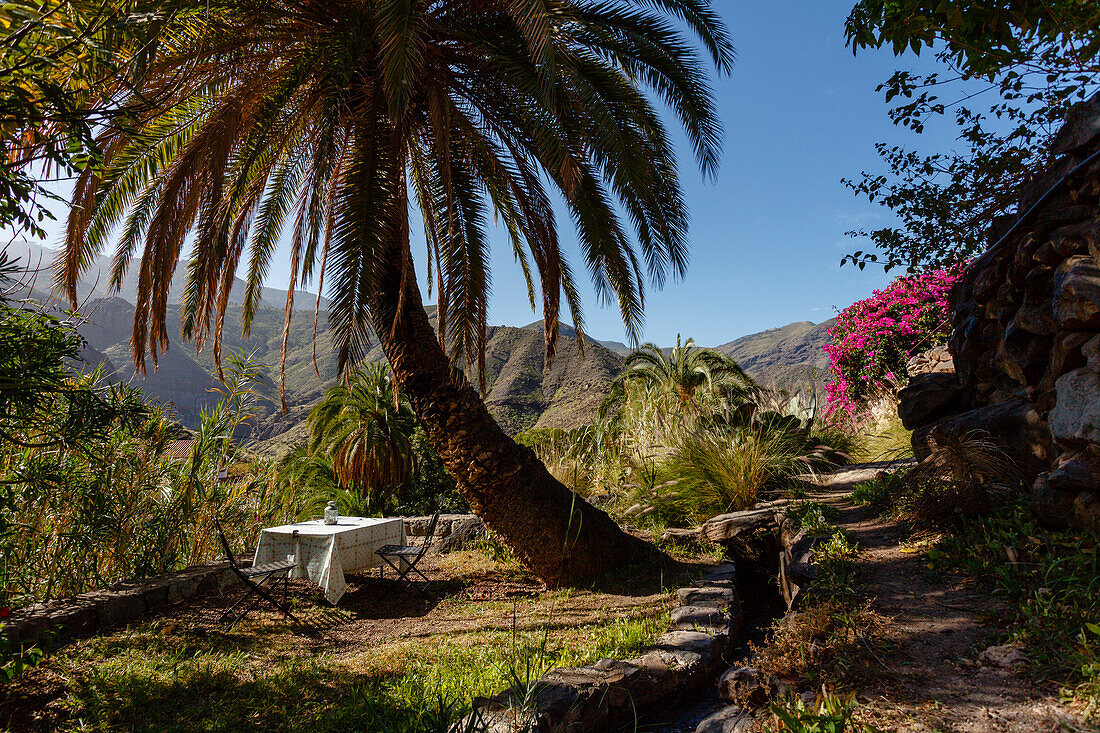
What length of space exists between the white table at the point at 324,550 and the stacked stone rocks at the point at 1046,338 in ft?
17.7

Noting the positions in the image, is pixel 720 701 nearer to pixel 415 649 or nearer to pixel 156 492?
pixel 415 649

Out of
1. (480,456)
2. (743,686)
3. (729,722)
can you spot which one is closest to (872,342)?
(480,456)

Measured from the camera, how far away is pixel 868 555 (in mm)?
4180

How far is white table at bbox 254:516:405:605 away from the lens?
4.98m

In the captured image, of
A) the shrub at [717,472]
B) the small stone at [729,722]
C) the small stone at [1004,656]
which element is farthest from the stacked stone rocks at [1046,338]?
the small stone at [729,722]

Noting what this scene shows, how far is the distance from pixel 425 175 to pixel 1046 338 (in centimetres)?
534

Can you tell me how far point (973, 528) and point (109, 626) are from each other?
21.3ft

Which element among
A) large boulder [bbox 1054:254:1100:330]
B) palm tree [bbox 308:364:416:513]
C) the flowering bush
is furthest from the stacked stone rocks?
palm tree [bbox 308:364:416:513]

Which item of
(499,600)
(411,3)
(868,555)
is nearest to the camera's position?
(411,3)

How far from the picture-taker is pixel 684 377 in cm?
972

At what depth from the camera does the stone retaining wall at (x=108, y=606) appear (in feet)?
12.0

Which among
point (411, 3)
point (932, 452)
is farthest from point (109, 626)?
point (932, 452)

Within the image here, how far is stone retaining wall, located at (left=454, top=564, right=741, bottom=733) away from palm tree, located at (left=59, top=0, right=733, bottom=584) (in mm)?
1430

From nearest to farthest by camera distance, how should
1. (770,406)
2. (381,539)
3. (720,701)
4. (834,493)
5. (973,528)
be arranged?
(720,701) → (973,528) → (381,539) → (834,493) → (770,406)
